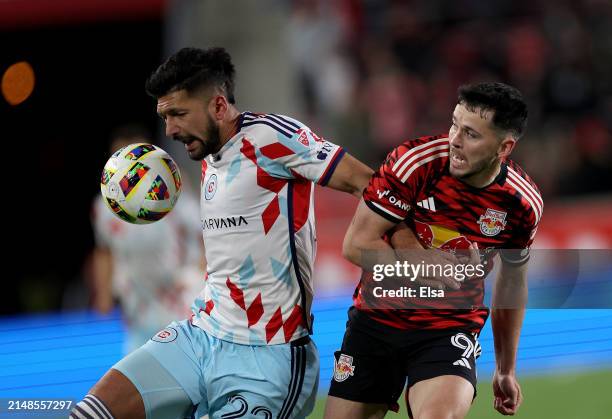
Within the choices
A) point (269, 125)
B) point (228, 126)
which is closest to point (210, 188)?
point (228, 126)

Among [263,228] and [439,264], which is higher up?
[263,228]

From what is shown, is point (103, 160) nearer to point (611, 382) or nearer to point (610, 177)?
point (610, 177)

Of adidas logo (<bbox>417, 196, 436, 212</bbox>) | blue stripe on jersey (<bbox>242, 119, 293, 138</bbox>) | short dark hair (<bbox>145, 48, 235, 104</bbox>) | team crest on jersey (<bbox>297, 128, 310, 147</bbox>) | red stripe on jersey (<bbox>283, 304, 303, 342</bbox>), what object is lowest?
red stripe on jersey (<bbox>283, 304, 303, 342</bbox>)

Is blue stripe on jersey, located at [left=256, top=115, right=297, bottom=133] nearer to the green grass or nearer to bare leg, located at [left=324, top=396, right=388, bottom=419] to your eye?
bare leg, located at [left=324, top=396, right=388, bottom=419]

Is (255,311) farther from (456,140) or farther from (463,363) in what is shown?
(456,140)

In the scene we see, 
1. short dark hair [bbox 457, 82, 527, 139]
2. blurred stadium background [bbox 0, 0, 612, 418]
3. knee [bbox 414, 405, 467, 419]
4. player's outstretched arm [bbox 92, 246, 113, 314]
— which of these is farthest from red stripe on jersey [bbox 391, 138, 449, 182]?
blurred stadium background [bbox 0, 0, 612, 418]

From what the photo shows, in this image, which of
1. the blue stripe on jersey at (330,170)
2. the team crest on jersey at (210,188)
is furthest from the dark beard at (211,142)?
the blue stripe on jersey at (330,170)

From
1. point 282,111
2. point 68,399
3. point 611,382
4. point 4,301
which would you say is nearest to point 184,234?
point 68,399

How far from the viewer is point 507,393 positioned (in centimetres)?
594

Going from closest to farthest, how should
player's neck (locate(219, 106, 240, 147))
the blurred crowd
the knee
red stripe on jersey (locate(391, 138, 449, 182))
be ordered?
the knee, red stripe on jersey (locate(391, 138, 449, 182)), player's neck (locate(219, 106, 240, 147)), the blurred crowd

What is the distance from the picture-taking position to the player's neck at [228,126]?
5.80m

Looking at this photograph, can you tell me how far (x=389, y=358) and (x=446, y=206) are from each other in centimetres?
81

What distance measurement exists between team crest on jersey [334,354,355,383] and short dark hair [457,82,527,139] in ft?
4.59

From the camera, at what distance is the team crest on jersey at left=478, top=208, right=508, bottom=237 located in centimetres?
Result: 568
